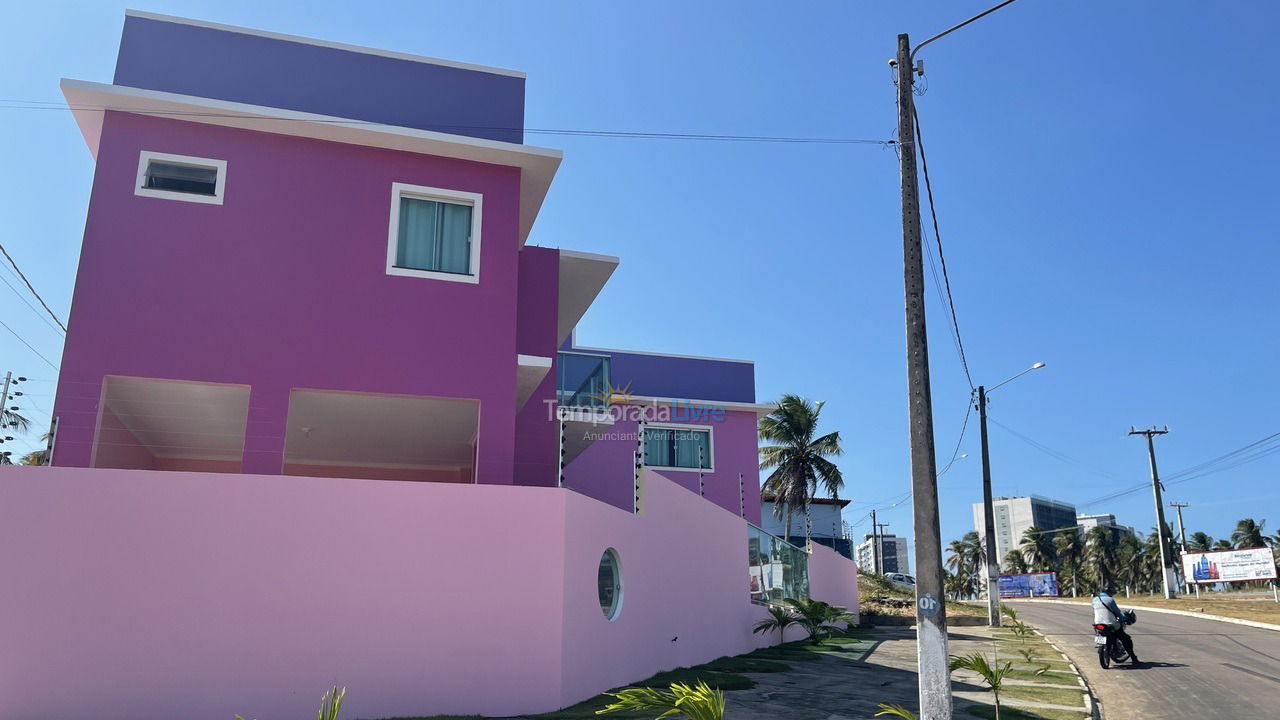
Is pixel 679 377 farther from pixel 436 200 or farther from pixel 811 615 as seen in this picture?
pixel 436 200

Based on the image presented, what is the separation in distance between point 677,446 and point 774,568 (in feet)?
18.6

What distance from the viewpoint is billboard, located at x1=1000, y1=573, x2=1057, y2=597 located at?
242 ft

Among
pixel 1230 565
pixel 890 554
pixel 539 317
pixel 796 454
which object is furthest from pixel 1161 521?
pixel 890 554

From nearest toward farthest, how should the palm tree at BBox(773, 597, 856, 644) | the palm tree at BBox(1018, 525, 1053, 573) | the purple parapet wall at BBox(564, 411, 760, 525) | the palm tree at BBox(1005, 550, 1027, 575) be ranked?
the palm tree at BBox(773, 597, 856, 644) → the purple parapet wall at BBox(564, 411, 760, 525) → the palm tree at BBox(1018, 525, 1053, 573) → the palm tree at BBox(1005, 550, 1027, 575)

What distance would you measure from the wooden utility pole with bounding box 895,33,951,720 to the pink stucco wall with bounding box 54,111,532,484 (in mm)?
6128

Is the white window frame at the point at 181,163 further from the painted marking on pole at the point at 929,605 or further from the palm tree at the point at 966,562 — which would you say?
the palm tree at the point at 966,562

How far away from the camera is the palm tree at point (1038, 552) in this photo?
94062mm

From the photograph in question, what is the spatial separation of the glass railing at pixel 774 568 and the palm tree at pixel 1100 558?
253ft

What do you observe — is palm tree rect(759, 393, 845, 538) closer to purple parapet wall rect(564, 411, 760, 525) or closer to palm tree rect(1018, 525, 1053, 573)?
purple parapet wall rect(564, 411, 760, 525)

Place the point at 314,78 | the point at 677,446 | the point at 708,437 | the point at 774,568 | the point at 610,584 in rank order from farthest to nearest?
the point at 708,437, the point at 677,446, the point at 774,568, the point at 314,78, the point at 610,584

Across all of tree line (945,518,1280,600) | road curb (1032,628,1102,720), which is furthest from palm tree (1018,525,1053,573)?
road curb (1032,628,1102,720)

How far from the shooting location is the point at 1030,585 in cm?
7538

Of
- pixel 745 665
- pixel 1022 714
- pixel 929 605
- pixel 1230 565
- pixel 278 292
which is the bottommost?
pixel 1022 714

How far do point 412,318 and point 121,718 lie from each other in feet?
20.3
